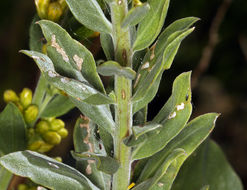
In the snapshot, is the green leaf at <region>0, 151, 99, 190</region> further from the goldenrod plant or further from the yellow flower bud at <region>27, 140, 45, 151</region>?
the yellow flower bud at <region>27, 140, 45, 151</region>

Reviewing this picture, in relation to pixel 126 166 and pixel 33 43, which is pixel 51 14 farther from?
pixel 126 166

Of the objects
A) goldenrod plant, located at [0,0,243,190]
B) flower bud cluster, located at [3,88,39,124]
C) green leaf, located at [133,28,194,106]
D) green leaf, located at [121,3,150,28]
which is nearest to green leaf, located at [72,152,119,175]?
goldenrod plant, located at [0,0,243,190]

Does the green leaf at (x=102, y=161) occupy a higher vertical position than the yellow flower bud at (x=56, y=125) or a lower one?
higher

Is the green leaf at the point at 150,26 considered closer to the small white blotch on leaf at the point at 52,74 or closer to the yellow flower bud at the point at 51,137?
the small white blotch on leaf at the point at 52,74

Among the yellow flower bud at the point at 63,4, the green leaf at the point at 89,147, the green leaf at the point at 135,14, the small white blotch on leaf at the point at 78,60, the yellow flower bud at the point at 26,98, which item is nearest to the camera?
the green leaf at the point at 135,14

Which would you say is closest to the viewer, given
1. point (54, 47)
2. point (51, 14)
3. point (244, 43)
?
point (54, 47)

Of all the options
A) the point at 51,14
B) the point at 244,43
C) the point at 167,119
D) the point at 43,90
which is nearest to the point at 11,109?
the point at 43,90

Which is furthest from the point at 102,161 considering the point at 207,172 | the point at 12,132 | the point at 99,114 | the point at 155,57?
the point at 207,172

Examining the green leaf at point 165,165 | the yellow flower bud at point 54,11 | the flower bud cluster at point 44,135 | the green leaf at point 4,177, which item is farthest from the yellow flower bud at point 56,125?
the green leaf at point 165,165
